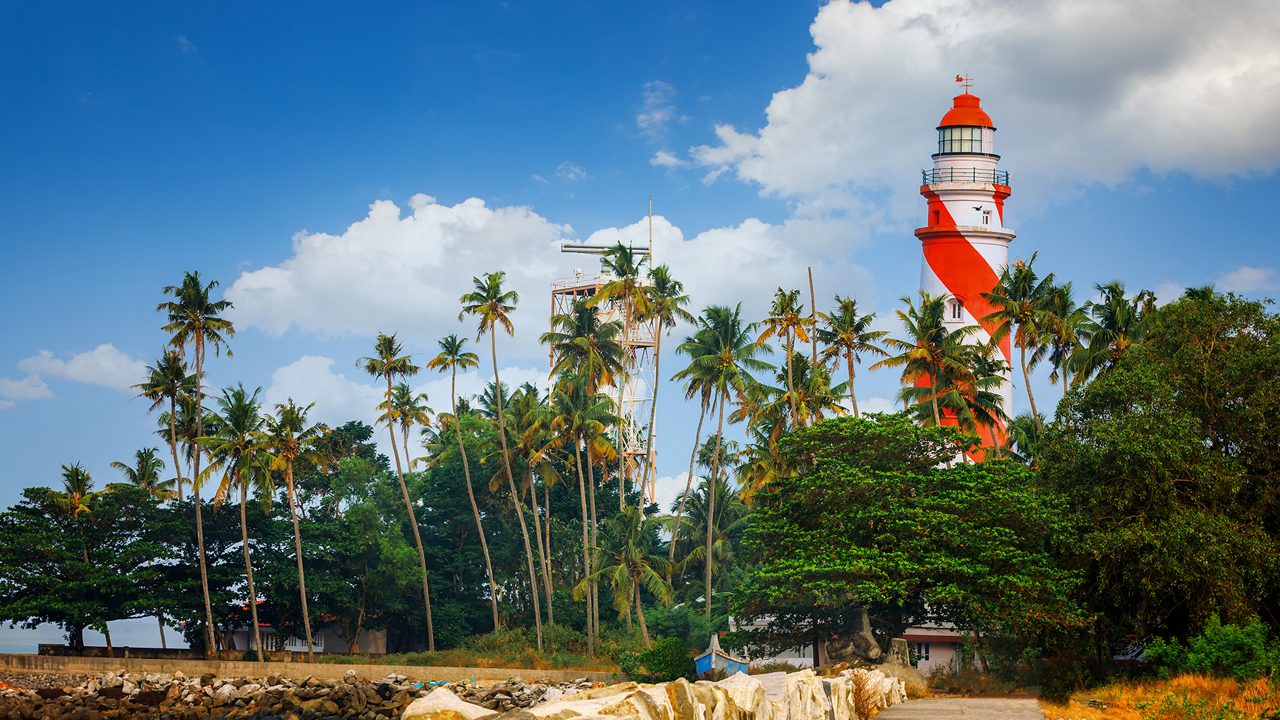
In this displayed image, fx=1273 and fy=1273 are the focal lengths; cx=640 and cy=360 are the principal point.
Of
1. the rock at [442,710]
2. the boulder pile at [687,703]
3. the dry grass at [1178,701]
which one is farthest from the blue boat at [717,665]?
the rock at [442,710]

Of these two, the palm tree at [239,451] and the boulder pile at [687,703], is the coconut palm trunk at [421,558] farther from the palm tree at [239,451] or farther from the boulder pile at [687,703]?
the boulder pile at [687,703]

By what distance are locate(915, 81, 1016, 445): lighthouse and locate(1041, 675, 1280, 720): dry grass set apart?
2886cm

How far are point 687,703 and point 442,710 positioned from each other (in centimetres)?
336

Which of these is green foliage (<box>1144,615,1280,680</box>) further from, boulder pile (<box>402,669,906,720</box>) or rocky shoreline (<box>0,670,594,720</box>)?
rocky shoreline (<box>0,670,594,720</box>)

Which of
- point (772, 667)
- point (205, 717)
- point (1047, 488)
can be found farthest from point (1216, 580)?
point (205, 717)

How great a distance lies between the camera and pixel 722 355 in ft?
190

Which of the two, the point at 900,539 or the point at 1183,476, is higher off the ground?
the point at 1183,476

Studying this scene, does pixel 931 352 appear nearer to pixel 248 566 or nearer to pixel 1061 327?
pixel 1061 327

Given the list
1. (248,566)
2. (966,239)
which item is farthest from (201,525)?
(966,239)

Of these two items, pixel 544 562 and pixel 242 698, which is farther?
pixel 544 562

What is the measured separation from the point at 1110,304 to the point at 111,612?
146ft

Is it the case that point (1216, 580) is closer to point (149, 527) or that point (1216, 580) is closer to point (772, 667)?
point (772, 667)

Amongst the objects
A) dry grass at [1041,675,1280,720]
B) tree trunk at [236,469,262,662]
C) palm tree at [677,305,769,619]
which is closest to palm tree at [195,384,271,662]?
tree trunk at [236,469,262,662]

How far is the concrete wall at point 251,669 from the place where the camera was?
53312 millimetres
